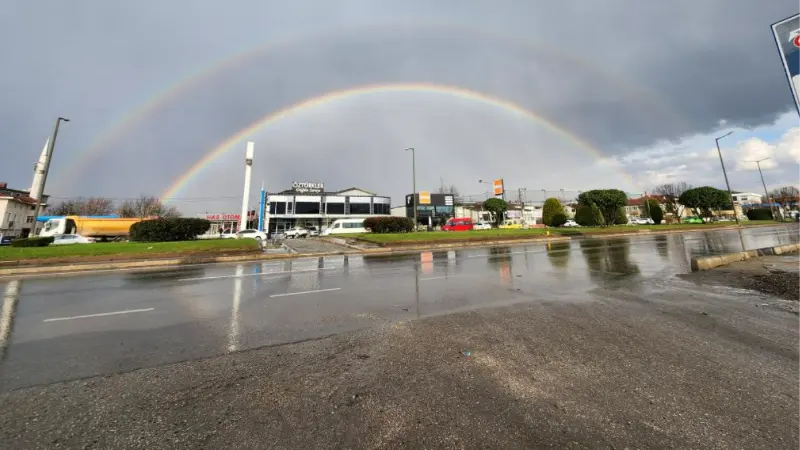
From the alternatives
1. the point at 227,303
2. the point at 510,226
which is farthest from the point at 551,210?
the point at 227,303

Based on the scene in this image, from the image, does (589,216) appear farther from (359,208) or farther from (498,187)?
(359,208)

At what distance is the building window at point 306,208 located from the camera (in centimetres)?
6812

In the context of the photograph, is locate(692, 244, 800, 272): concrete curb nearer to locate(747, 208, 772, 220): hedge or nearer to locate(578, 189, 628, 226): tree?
locate(578, 189, 628, 226): tree

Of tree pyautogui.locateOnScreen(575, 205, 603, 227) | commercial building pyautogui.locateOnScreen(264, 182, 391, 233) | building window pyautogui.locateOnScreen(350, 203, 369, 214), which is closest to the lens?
tree pyautogui.locateOnScreen(575, 205, 603, 227)

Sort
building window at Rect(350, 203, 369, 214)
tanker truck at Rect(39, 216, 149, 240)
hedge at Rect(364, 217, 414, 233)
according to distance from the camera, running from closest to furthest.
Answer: hedge at Rect(364, 217, 414, 233), tanker truck at Rect(39, 216, 149, 240), building window at Rect(350, 203, 369, 214)

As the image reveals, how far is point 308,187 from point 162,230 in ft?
158

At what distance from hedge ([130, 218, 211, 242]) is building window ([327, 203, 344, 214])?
45.0 metres

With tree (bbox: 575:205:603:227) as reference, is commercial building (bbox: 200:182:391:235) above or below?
above

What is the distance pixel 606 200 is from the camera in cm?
4238

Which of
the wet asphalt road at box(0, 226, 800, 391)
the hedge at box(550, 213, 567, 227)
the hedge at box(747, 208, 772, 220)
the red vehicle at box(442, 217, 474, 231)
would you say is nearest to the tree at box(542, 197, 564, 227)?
the hedge at box(550, 213, 567, 227)

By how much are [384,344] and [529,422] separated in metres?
2.18

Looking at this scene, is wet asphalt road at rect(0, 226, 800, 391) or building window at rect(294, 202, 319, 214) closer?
wet asphalt road at rect(0, 226, 800, 391)

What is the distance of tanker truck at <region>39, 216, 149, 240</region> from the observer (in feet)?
111

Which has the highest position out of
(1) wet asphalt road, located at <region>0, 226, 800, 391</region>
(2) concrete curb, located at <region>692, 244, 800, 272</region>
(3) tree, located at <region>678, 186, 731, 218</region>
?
(3) tree, located at <region>678, 186, 731, 218</region>
